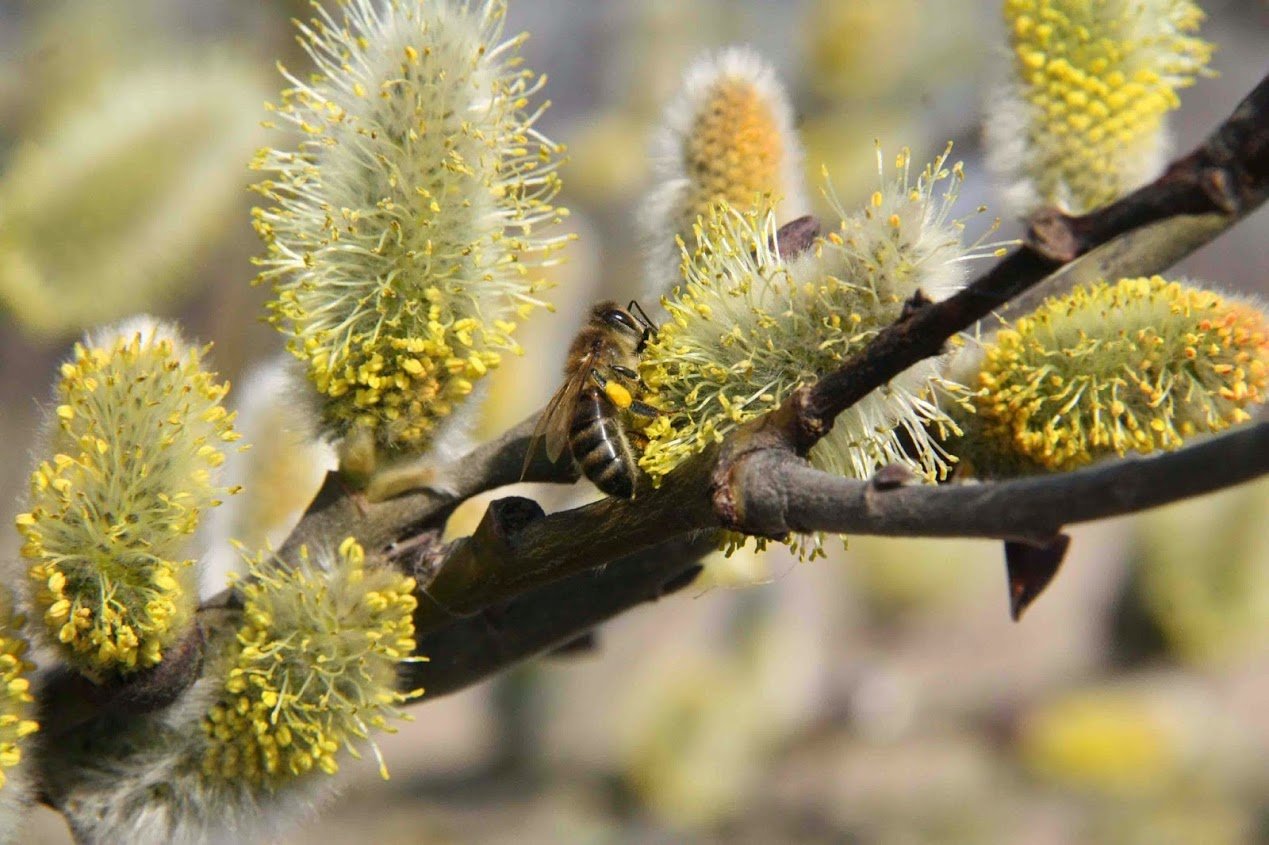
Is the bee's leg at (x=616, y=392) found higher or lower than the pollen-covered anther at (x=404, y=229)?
lower

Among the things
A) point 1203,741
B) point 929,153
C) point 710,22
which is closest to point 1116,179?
point 929,153

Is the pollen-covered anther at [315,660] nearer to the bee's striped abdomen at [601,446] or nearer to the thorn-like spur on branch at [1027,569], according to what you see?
the bee's striped abdomen at [601,446]

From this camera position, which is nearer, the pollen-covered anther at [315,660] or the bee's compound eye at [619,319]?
the pollen-covered anther at [315,660]

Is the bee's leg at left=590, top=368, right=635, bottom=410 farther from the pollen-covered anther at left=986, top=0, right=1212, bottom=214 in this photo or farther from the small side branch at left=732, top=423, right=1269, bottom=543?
the pollen-covered anther at left=986, top=0, right=1212, bottom=214

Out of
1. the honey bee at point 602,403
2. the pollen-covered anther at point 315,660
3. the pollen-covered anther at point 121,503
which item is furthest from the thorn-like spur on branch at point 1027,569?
the pollen-covered anther at point 121,503

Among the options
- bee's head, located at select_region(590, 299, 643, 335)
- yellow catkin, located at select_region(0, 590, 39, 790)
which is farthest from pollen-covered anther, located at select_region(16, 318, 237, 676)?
bee's head, located at select_region(590, 299, 643, 335)

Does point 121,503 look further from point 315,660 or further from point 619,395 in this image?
point 619,395

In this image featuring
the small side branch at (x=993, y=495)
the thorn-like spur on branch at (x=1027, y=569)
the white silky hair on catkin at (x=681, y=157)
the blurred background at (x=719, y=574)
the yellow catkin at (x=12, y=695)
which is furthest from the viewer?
the blurred background at (x=719, y=574)
